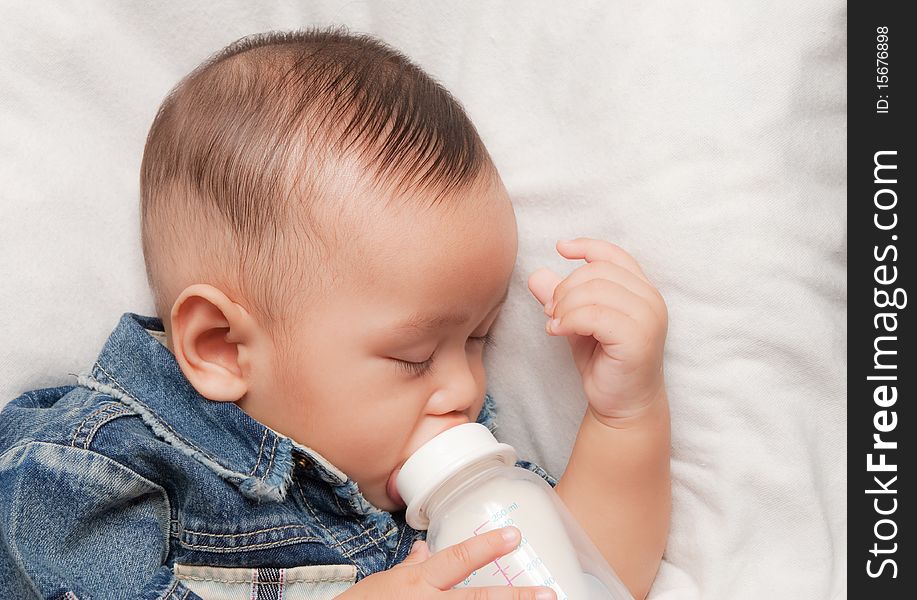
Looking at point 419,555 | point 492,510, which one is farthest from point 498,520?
point 419,555

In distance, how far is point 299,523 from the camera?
139cm

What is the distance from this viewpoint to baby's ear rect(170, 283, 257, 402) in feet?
4.22

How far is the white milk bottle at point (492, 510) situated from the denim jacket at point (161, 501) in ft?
0.57

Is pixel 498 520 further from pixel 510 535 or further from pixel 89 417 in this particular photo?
pixel 89 417

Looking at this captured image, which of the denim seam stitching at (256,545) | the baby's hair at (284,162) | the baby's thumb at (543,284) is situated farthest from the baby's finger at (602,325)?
the denim seam stitching at (256,545)

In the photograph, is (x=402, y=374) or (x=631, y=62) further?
(x=631, y=62)

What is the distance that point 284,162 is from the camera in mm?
1273

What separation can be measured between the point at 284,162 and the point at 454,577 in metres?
0.55

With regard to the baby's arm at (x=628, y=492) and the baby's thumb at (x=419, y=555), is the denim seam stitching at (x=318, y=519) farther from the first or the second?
the baby's arm at (x=628, y=492)

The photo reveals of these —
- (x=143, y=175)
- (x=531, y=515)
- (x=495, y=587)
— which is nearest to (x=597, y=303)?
(x=531, y=515)

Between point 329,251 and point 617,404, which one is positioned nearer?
point 329,251
